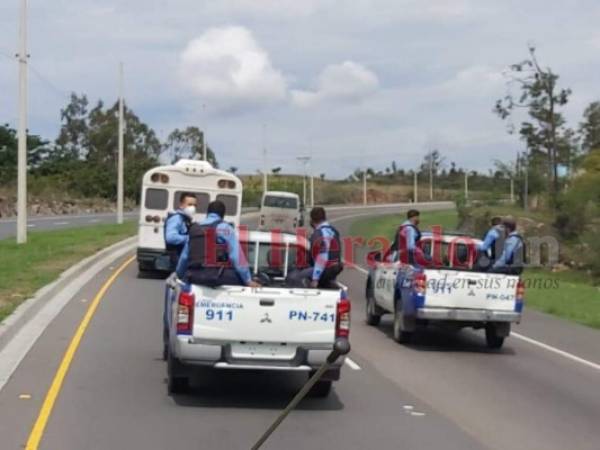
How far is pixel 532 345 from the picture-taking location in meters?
16.2

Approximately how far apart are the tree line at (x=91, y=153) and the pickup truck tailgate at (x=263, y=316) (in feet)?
260

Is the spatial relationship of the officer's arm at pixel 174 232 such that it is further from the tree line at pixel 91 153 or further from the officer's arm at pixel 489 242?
the tree line at pixel 91 153

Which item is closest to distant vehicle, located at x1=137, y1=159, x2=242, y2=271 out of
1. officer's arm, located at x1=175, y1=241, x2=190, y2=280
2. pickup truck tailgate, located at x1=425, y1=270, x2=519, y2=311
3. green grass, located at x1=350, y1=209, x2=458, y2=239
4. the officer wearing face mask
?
pickup truck tailgate, located at x1=425, y1=270, x2=519, y2=311

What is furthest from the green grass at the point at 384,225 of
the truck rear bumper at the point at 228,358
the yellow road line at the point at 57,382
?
the truck rear bumper at the point at 228,358

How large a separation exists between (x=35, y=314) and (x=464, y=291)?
7.07 meters

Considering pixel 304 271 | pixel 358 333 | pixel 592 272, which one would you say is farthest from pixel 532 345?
pixel 592 272

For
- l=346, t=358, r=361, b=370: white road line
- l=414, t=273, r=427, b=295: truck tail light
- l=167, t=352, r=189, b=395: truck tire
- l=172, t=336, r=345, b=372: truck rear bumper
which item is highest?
l=414, t=273, r=427, b=295: truck tail light

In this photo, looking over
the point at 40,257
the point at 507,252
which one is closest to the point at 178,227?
the point at 507,252

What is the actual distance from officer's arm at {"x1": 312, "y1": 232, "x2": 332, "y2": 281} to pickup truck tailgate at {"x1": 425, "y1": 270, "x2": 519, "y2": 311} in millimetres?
3924

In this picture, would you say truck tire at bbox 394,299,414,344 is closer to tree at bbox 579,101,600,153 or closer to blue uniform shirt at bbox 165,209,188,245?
blue uniform shirt at bbox 165,209,188,245

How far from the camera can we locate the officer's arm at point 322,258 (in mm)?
11211

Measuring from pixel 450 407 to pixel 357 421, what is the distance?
51.8 inches

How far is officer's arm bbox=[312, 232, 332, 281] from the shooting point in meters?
11.2

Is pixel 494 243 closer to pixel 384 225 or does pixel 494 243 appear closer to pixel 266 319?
pixel 266 319
